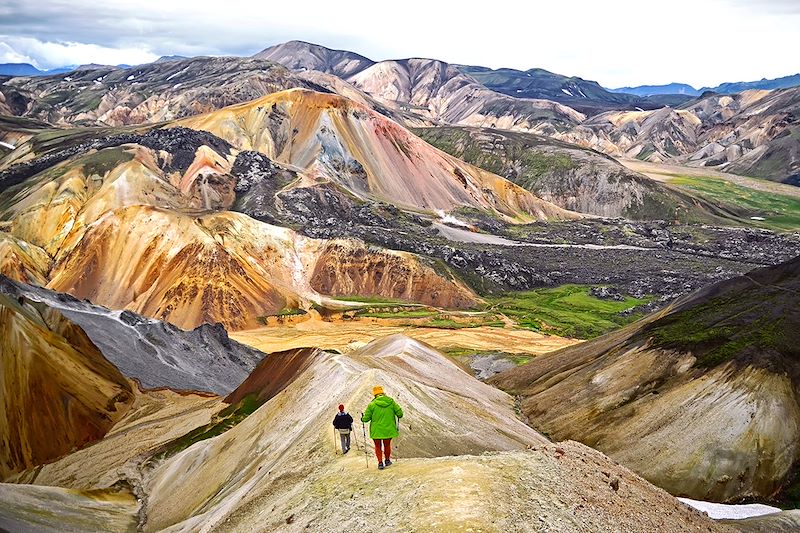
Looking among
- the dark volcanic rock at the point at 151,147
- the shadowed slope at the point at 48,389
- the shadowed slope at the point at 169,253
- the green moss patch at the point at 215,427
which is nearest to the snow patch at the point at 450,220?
the shadowed slope at the point at 169,253

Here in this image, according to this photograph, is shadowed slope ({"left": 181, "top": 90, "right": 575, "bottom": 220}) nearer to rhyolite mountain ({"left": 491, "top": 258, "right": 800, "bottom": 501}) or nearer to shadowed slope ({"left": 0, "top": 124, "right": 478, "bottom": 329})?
shadowed slope ({"left": 0, "top": 124, "right": 478, "bottom": 329})

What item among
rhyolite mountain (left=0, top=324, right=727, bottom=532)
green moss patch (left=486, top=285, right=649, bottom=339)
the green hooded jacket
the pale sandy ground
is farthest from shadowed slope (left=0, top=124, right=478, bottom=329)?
the green hooded jacket

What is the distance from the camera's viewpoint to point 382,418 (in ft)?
61.6

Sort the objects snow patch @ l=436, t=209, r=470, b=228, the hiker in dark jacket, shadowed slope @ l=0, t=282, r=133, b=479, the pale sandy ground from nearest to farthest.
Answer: the hiker in dark jacket, shadowed slope @ l=0, t=282, r=133, b=479, the pale sandy ground, snow patch @ l=436, t=209, r=470, b=228

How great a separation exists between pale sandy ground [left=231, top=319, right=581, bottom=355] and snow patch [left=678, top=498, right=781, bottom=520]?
122ft

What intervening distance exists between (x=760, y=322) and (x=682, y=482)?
42.7 ft

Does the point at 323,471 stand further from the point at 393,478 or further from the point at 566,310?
the point at 566,310

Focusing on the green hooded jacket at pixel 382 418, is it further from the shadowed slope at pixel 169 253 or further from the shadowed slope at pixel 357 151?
the shadowed slope at pixel 357 151

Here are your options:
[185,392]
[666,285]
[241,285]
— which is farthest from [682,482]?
[666,285]

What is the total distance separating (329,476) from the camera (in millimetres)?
20641

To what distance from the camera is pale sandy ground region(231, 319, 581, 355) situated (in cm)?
7275

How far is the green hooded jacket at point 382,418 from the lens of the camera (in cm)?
1878

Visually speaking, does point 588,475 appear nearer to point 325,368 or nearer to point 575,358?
point 325,368

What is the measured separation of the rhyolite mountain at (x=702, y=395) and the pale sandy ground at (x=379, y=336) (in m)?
22.4
